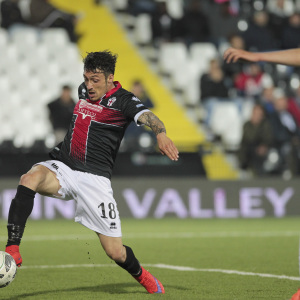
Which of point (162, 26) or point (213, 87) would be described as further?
point (162, 26)

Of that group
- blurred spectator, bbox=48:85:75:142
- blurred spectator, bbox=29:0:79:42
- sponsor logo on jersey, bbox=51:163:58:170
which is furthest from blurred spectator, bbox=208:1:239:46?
sponsor logo on jersey, bbox=51:163:58:170

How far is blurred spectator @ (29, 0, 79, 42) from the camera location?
17.3 metres

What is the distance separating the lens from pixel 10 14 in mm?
17297

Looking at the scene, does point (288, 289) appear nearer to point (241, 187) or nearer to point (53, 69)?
point (241, 187)

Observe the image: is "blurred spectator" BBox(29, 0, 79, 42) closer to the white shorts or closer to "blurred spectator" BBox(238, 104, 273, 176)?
"blurred spectator" BBox(238, 104, 273, 176)

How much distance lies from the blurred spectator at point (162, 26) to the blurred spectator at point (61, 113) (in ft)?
14.4

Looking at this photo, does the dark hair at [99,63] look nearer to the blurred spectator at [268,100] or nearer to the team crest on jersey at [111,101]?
the team crest on jersey at [111,101]

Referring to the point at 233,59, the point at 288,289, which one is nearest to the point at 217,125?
the point at 288,289

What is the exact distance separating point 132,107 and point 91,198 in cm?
80

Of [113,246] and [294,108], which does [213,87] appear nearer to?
[294,108]

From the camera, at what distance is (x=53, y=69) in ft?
57.3

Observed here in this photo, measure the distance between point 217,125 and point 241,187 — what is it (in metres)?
2.02

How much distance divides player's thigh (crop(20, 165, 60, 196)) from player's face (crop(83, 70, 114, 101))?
2.39 ft

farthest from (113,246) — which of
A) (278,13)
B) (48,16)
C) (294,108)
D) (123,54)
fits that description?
(278,13)
